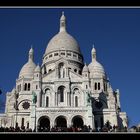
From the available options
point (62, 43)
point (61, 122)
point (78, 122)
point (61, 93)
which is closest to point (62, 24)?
point (62, 43)

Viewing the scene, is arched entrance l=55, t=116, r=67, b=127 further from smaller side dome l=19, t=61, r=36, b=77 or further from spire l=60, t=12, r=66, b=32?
spire l=60, t=12, r=66, b=32

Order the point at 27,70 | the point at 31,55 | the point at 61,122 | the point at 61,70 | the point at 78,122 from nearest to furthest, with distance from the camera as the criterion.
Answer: the point at 61,122 < the point at 78,122 < the point at 61,70 < the point at 27,70 < the point at 31,55

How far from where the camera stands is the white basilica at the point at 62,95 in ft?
148

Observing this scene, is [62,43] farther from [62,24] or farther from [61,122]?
[61,122]

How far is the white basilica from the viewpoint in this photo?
45062mm

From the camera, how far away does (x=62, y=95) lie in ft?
165

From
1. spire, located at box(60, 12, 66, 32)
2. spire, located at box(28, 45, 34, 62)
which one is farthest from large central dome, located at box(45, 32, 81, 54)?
spire, located at box(28, 45, 34, 62)

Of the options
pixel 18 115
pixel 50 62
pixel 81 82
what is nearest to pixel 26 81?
pixel 50 62

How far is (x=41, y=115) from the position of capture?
44781 mm

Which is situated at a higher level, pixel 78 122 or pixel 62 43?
pixel 62 43

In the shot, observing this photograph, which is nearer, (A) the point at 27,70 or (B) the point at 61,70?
(B) the point at 61,70
